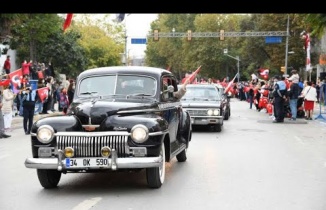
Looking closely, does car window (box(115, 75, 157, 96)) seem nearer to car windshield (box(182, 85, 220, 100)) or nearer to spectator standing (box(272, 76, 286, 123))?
car windshield (box(182, 85, 220, 100))

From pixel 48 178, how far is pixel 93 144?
1.03 m

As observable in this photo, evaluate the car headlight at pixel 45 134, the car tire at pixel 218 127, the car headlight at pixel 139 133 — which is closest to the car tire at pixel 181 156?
the car headlight at pixel 139 133

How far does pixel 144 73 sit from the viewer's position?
9469mm

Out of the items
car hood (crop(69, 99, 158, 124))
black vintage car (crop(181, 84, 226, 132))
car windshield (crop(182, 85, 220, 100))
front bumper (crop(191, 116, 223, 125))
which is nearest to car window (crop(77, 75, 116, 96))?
car hood (crop(69, 99, 158, 124))

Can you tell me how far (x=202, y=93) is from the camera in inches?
732

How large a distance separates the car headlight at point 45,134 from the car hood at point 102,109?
50cm

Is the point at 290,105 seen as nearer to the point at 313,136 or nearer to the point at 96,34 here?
the point at 313,136

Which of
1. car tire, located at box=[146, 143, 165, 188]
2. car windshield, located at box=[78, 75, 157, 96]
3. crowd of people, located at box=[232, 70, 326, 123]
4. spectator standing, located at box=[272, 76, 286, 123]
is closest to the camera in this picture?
car tire, located at box=[146, 143, 165, 188]

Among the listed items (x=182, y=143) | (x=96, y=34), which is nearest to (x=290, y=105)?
(x=182, y=143)

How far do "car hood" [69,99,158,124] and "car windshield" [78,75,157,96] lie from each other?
Answer: 50 centimetres

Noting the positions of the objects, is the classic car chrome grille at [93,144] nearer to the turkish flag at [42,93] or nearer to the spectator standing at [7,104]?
the spectator standing at [7,104]

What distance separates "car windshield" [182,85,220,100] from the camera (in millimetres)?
18281

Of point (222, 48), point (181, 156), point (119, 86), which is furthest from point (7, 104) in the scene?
point (222, 48)

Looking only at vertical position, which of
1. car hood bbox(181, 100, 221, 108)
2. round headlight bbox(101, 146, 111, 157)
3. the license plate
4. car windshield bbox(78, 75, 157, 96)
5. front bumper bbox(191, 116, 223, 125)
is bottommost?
front bumper bbox(191, 116, 223, 125)
